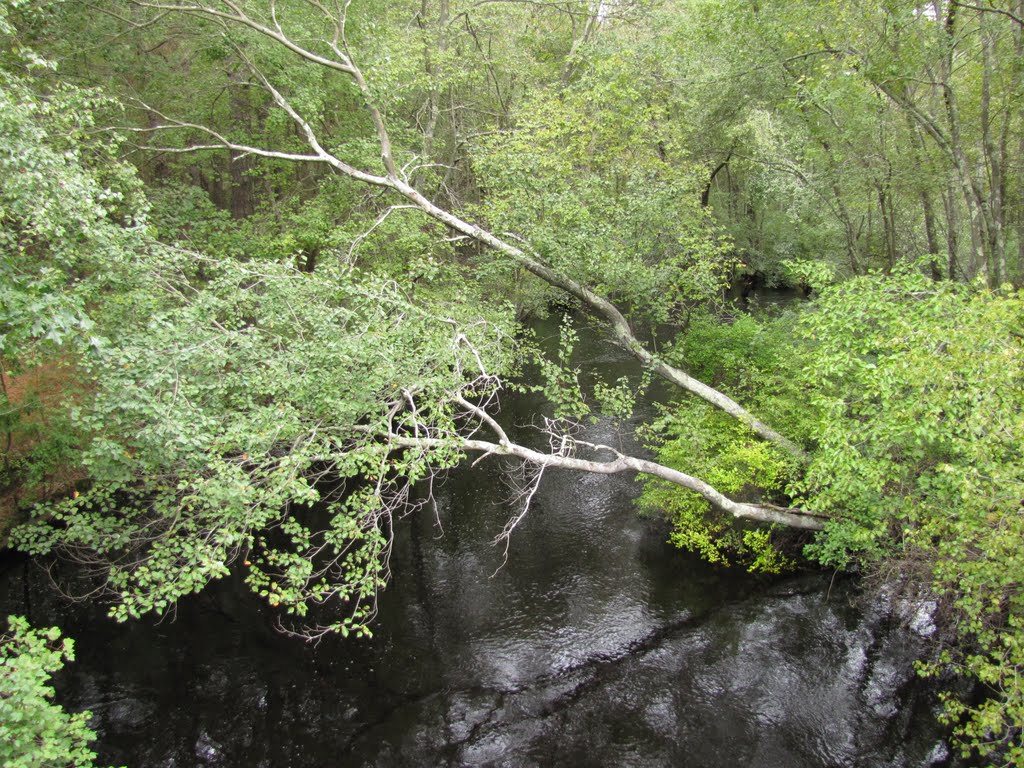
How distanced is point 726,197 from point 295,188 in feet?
58.4

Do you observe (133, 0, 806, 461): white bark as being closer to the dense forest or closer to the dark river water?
the dense forest

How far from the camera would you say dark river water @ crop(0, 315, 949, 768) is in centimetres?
909

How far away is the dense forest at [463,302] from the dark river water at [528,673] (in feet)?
2.78

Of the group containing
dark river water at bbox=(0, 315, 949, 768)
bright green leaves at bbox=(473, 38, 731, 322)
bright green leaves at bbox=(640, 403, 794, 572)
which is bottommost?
dark river water at bbox=(0, 315, 949, 768)

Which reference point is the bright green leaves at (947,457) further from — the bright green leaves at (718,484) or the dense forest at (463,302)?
the bright green leaves at (718,484)

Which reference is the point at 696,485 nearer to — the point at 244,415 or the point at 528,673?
the point at 528,673

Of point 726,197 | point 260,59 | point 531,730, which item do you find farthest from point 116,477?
point 726,197

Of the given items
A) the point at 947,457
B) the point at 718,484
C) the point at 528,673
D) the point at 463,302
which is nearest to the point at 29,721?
the point at 528,673

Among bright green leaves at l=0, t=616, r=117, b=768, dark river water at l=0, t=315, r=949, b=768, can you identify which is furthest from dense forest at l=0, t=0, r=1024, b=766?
dark river water at l=0, t=315, r=949, b=768

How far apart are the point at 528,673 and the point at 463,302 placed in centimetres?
925

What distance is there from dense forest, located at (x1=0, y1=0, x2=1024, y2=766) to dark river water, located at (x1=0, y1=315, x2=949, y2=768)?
849 millimetres

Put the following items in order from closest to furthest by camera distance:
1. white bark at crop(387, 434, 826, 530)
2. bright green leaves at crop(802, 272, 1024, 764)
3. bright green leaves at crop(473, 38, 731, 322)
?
bright green leaves at crop(802, 272, 1024, 764)
white bark at crop(387, 434, 826, 530)
bright green leaves at crop(473, 38, 731, 322)

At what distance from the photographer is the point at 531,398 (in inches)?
872

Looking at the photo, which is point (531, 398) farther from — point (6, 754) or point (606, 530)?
point (6, 754)
